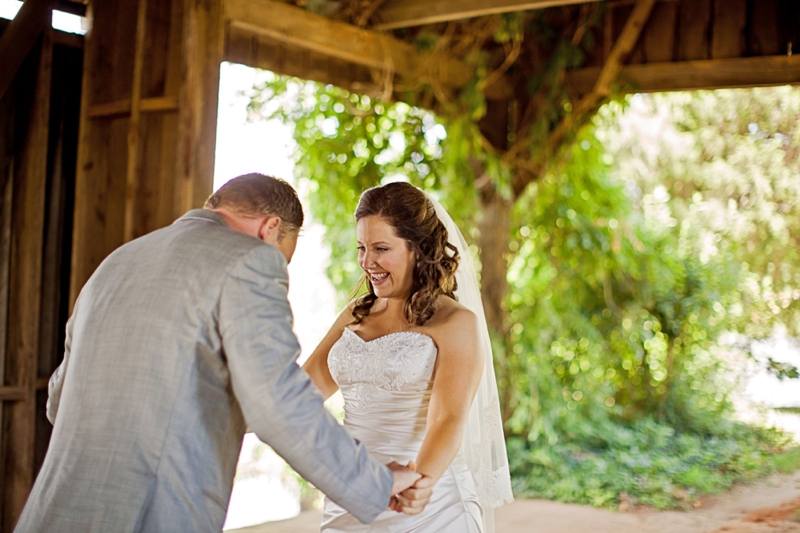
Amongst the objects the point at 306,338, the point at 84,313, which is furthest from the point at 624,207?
the point at 84,313

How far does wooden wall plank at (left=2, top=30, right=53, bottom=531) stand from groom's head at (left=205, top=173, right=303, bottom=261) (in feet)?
6.41

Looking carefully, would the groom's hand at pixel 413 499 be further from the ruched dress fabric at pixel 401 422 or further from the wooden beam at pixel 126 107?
the wooden beam at pixel 126 107

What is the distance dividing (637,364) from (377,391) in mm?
5606

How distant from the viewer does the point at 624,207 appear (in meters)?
6.68

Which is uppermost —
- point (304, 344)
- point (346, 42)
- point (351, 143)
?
point (346, 42)

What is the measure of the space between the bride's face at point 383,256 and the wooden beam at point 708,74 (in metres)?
3.39

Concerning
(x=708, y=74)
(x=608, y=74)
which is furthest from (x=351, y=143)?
(x=708, y=74)

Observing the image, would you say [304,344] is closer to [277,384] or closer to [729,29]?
[729,29]

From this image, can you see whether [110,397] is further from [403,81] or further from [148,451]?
[403,81]

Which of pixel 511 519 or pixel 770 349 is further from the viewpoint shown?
pixel 770 349

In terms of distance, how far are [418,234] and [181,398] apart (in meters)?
1.25

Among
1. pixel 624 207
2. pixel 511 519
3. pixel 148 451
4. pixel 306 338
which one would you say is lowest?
pixel 511 519

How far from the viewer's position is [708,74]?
518 cm


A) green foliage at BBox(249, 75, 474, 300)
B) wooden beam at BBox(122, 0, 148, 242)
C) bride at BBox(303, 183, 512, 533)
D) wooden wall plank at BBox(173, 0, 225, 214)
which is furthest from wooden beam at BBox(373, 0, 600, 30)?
bride at BBox(303, 183, 512, 533)
